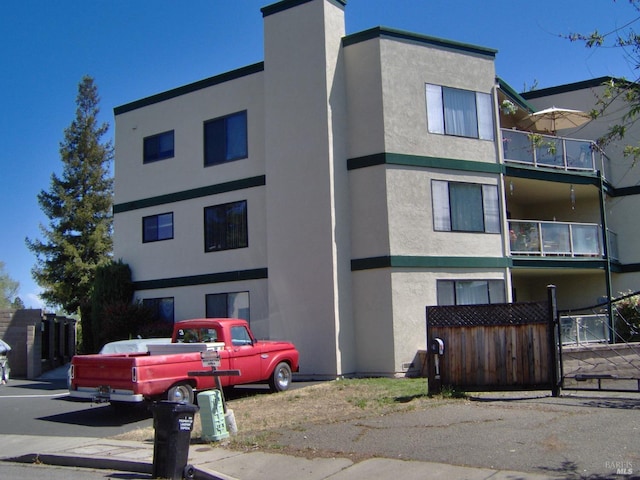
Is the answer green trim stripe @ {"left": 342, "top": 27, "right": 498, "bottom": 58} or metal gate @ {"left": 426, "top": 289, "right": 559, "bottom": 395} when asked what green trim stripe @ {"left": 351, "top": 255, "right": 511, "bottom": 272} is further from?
green trim stripe @ {"left": 342, "top": 27, "right": 498, "bottom": 58}

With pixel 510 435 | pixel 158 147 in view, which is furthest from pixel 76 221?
pixel 510 435

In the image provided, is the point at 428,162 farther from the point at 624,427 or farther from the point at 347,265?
the point at 624,427

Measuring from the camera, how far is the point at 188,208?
21.7m

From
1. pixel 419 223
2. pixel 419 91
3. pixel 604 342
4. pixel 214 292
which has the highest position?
pixel 419 91

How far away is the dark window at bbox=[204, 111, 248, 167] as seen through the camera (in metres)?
20.8

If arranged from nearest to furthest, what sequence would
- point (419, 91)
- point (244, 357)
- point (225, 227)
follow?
point (244, 357) < point (419, 91) < point (225, 227)

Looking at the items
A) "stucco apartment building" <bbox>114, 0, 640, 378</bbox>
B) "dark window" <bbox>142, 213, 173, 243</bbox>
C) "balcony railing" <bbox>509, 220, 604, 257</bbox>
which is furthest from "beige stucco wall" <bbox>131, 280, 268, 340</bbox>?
"balcony railing" <bbox>509, 220, 604, 257</bbox>

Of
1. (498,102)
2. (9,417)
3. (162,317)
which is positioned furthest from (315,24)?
(9,417)

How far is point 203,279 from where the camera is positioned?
21.0 meters

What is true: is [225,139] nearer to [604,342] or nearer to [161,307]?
[161,307]

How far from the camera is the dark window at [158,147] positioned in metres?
22.7

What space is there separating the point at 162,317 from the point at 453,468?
52.5ft

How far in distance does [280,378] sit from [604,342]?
10.5m

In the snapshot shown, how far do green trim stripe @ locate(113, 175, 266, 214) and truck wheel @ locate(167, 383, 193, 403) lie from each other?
27.5ft
